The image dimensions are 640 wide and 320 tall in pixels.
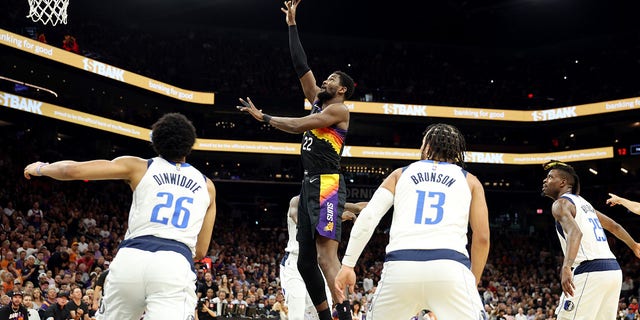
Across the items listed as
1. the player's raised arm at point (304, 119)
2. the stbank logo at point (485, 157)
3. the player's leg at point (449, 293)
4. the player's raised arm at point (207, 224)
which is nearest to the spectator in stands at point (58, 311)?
the player's raised arm at point (304, 119)

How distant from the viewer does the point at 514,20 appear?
4197 centimetres

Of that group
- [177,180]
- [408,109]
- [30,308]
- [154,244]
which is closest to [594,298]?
[177,180]

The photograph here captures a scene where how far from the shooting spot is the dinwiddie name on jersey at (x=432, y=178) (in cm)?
498

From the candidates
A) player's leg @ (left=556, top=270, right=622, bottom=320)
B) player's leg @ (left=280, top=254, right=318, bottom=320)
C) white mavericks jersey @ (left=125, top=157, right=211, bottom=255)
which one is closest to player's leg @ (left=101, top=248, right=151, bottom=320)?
white mavericks jersey @ (left=125, top=157, right=211, bottom=255)

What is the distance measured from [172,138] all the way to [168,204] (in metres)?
0.59

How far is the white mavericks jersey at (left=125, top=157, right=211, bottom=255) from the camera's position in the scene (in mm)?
5102

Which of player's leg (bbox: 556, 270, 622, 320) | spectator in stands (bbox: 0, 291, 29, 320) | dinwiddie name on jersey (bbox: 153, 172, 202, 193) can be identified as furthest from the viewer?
spectator in stands (bbox: 0, 291, 29, 320)

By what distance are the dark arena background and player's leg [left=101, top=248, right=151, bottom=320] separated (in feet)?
71.2

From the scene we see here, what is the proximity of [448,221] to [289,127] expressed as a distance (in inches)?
100

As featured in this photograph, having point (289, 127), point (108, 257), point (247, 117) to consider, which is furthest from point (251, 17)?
point (289, 127)

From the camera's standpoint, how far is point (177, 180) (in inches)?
207

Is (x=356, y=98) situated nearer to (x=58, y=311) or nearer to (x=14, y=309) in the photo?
(x=58, y=311)

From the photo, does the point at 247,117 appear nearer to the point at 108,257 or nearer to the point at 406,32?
the point at 406,32

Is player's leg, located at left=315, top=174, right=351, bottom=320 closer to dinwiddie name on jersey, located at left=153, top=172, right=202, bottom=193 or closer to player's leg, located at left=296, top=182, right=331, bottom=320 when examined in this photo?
player's leg, located at left=296, top=182, right=331, bottom=320
